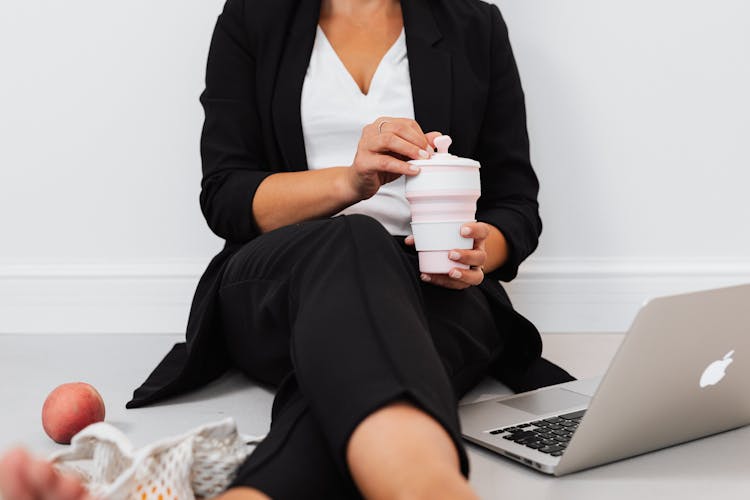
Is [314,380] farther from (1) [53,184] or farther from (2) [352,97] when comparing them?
(1) [53,184]

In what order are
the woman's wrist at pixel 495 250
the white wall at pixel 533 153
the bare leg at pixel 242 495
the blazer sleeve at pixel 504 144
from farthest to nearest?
1. the white wall at pixel 533 153
2. the blazer sleeve at pixel 504 144
3. the woman's wrist at pixel 495 250
4. the bare leg at pixel 242 495

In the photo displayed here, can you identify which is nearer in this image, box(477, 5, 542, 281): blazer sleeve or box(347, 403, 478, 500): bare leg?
box(347, 403, 478, 500): bare leg

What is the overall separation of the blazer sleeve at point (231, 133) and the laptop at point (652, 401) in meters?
0.48

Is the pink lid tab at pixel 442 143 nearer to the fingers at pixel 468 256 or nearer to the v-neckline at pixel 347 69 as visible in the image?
the fingers at pixel 468 256

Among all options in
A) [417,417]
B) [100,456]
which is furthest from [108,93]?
[417,417]

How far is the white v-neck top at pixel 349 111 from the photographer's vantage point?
4.71 ft

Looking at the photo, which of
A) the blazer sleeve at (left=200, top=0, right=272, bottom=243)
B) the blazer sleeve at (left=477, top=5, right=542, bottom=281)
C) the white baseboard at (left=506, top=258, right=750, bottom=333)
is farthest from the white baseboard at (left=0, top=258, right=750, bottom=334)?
the blazer sleeve at (left=200, top=0, right=272, bottom=243)

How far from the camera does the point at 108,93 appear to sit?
200 cm

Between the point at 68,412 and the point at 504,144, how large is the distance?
0.86m

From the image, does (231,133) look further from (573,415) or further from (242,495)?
(242,495)

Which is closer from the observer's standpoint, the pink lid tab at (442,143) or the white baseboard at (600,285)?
the pink lid tab at (442,143)

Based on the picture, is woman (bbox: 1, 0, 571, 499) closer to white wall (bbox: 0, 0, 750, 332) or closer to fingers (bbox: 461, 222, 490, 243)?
fingers (bbox: 461, 222, 490, 243)

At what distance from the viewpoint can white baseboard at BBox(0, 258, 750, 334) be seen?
203 cm

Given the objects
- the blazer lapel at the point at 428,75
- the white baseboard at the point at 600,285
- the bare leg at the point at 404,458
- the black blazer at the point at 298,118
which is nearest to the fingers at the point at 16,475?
the bare leg at the point at 404,458
